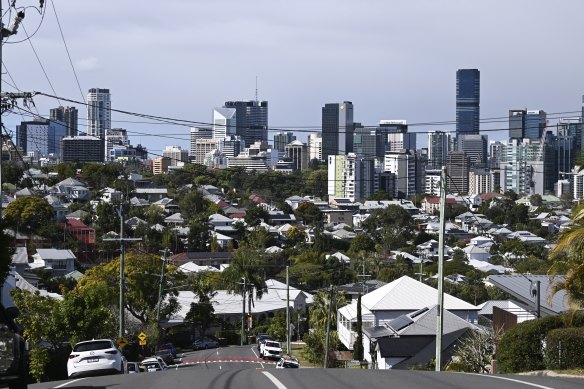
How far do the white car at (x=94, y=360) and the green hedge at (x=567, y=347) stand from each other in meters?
10.2

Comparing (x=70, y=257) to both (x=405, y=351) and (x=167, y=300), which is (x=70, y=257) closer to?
(x=167, y=300)

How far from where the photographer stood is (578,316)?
27078mm

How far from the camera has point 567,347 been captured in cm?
2434

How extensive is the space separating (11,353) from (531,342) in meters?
15.6

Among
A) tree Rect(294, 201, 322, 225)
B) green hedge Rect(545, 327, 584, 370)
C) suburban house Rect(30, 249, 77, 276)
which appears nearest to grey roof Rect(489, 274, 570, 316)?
green hedge Rect(545, 327, 584, 370)

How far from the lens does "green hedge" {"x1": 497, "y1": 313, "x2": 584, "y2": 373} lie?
1033 inches

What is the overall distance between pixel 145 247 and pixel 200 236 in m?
19.4

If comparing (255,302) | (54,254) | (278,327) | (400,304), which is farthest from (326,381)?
(54,254)

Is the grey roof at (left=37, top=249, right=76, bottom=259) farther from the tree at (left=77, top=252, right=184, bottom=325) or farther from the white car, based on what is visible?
the white car

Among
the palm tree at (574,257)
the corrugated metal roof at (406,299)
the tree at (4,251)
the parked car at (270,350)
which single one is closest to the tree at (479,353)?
the palm tree at (574,257)

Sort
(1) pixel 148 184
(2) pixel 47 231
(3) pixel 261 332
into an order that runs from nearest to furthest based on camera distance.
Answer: (3) pixel 261 332 → (2) pixel 47 231 → (1) pixel 148 184

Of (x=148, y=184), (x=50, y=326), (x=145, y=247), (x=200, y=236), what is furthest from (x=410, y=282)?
(x=148, y=184)

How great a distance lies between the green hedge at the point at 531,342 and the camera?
2625cm

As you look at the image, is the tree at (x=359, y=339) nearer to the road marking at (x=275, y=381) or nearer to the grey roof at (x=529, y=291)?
the grey roof at (x=529, y=291)
